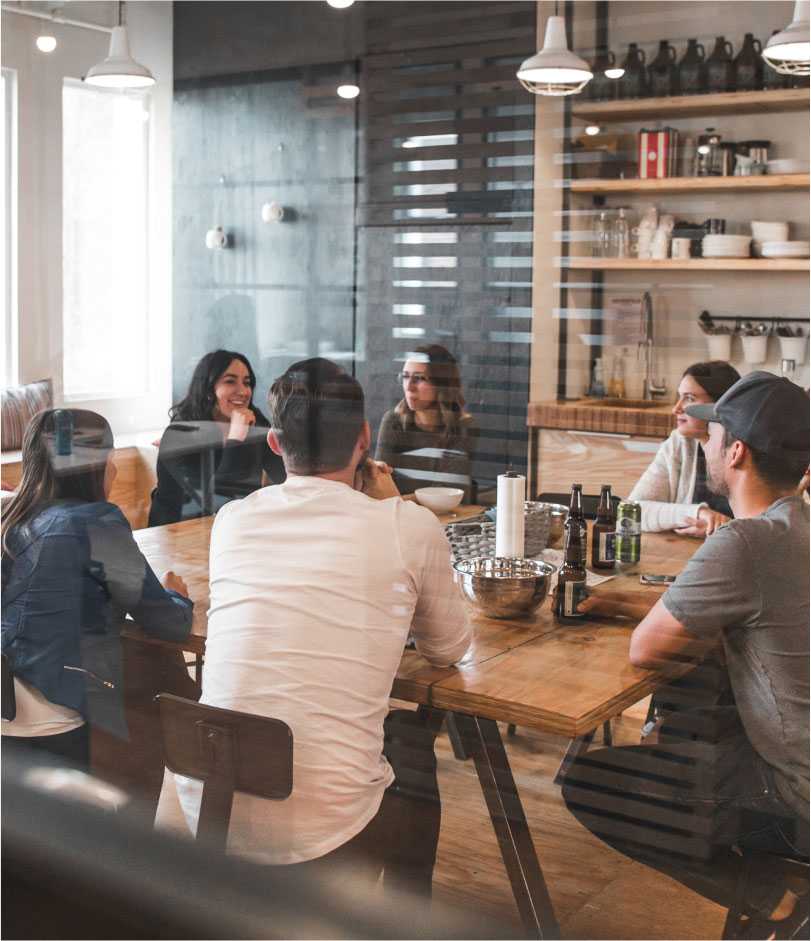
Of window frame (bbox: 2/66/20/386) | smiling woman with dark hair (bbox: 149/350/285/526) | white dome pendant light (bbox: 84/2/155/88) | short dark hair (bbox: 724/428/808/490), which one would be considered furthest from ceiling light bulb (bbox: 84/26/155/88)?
short dark hair (bbox: 724/428/808/490)

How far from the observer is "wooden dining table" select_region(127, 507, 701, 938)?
97 centimetres

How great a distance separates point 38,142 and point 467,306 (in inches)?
23.5

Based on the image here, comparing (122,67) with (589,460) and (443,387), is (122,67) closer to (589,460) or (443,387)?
(443,387)

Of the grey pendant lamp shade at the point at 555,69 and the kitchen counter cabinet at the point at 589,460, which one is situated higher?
the grey pendant lamp shade at the point at 555,69

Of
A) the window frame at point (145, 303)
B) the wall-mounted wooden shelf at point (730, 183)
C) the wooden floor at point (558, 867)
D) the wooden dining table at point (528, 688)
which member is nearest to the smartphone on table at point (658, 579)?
the wooden dining table at point (528, 688)

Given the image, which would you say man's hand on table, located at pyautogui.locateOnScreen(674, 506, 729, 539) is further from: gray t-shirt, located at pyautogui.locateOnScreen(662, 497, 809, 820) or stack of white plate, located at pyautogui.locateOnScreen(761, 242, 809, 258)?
stack of white plate, located at pyautogui.locateOnScreen(761, 242, 809, 258)

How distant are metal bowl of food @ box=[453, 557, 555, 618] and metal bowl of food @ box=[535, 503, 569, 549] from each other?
4.5 inches

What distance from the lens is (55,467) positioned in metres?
1.28

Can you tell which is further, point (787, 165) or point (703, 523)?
point (703, 523)

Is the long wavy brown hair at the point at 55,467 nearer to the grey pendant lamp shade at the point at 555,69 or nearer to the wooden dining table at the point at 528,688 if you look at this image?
the wooden dining table at the point at 528,688

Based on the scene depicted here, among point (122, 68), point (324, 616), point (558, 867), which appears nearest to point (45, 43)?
point (122, 68)

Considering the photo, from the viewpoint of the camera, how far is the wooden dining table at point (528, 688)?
0.97m

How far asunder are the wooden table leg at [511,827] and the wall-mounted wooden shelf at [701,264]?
1.54 feet

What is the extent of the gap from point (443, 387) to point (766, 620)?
0.36 m
